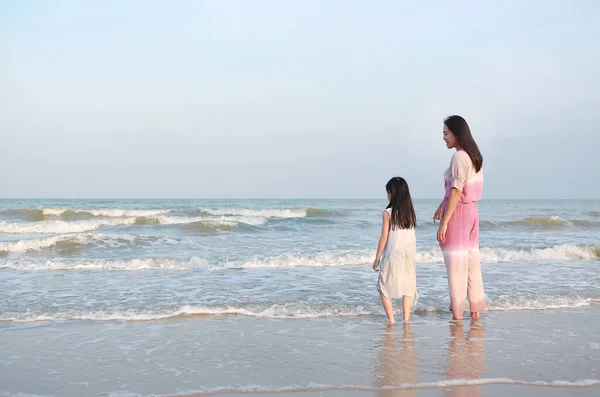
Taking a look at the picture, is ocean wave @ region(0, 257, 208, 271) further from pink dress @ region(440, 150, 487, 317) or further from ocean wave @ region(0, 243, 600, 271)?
pink dress @ region(440, 150, 487, 317)

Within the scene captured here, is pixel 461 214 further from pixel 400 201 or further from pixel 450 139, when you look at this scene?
pixel 450 139

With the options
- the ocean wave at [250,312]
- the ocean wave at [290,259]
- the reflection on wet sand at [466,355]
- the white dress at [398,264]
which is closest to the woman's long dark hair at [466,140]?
the white dress at [398,264]

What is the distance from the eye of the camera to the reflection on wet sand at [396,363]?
3814 mm

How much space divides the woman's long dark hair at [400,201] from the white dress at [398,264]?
11 centimetres

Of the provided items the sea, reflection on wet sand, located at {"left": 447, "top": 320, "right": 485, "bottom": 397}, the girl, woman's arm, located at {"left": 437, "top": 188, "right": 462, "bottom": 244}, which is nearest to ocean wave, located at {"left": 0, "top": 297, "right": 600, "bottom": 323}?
the sea

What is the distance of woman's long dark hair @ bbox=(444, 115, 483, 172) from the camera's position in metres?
5.04

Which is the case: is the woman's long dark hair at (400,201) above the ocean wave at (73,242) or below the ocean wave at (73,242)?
above

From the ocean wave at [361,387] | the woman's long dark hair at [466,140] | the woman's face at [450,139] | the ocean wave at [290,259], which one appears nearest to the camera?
the ocean wave at [361,387]

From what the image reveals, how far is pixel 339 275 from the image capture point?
9469 millimetres

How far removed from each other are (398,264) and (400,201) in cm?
71

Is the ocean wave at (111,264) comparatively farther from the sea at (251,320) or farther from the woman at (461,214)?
the woman at (461,214)

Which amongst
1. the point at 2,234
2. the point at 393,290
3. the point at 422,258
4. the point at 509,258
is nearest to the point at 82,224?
the point at 2,234

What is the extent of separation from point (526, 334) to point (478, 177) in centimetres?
180

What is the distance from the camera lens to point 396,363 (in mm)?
4344
